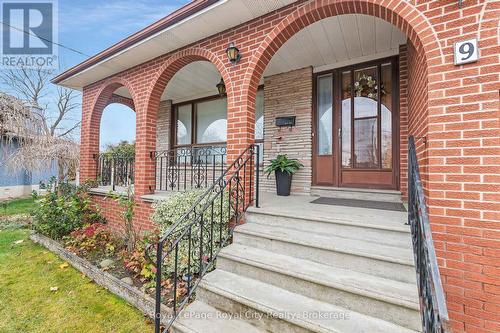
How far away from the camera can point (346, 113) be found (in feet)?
15.0

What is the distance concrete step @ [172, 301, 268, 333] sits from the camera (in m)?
1.99

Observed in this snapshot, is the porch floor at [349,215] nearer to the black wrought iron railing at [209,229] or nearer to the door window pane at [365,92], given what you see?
the black wrought iron railing at [209,229]

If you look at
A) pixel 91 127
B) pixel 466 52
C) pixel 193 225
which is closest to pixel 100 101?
pixel 91 127

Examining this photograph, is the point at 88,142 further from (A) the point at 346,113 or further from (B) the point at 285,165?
(A) the point at 346,113

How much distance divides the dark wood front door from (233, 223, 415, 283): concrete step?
88.7 inches

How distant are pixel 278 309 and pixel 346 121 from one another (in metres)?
3.65

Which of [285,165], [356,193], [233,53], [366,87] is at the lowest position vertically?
[356,193]

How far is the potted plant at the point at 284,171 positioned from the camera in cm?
470

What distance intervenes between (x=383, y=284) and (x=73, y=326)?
9.93 feet

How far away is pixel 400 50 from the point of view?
392 cm

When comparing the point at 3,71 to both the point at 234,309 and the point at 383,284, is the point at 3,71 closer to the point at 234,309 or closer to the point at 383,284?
the point at 234,309

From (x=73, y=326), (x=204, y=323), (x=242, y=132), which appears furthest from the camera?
(x=242, y=132)

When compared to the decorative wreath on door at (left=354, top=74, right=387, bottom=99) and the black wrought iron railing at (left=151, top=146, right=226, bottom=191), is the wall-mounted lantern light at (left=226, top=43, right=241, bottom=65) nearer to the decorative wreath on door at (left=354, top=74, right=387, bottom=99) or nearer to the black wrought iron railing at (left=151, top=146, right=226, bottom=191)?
the black wrought iron railing at (left=151, top=146, right=226, bottom=191)

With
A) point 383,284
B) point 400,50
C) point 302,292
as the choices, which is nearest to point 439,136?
point 383,284
